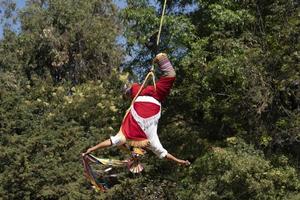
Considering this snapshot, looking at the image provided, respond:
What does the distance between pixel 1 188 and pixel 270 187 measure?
24.0 ft

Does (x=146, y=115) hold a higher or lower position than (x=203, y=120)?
higher

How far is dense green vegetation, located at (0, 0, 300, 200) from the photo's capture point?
11227mm

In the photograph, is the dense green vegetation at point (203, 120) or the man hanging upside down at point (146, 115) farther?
the dense green vegetation at point (203, 120)

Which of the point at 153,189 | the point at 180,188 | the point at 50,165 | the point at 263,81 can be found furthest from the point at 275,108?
the point at 50,165

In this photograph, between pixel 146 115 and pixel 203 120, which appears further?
pixel 203 120

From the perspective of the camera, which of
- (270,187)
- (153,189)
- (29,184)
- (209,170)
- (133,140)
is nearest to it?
(133,140)

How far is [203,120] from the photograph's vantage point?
13.1 m

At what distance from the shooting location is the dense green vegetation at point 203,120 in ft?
36.8

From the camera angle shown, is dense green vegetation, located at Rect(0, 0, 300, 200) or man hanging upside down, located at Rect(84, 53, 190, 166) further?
dense green vegetation, located at Rect(0, 0, 300, 200)

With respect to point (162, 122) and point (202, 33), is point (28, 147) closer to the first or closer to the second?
point (162, 122)

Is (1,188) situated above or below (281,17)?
below

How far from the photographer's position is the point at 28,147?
51.0 ft

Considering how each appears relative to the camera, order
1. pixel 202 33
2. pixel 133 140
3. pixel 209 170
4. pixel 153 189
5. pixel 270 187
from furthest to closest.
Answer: pixel 153 189 < pixel 202 33 < pixel 209 170 < pixel 270 187 < pixel 133 140

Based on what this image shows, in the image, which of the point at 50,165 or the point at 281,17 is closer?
the point at 281,17
